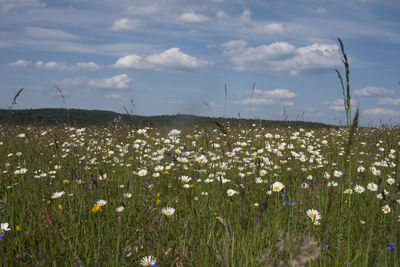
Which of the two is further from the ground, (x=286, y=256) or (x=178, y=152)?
(x=178, y=152)

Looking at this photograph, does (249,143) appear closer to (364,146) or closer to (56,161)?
(364,146)

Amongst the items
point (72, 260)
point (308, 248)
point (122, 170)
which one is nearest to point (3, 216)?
point (72, 260)

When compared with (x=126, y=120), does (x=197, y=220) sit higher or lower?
lower

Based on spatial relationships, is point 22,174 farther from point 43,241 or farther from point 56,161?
point 43,241

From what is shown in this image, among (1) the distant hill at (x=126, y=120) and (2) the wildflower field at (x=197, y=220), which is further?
(1) the distant hill at (x=126, y=120)

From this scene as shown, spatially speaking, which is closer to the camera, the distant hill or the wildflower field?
the wildflower field

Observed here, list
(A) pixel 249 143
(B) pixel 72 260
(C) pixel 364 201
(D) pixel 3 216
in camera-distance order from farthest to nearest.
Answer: (A) pixel 249 143, (C) pixel 364 201, (D) pixel 3 216, (B) pixel 72 260

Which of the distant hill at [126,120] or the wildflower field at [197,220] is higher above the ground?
the distant hill at [126,120]

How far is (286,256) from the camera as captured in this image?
1.87 metres

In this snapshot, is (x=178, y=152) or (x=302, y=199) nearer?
(x=302, y=199)

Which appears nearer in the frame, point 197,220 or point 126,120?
point 197,220

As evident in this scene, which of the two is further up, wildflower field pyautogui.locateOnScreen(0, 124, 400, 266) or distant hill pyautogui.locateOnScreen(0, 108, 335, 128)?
distant hill pyautogui.locateOnScreen(0, 108, 335, 128)

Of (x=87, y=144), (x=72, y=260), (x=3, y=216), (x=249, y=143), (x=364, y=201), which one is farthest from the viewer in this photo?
(x=249, y=143)

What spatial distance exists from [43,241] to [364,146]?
6925 mm
